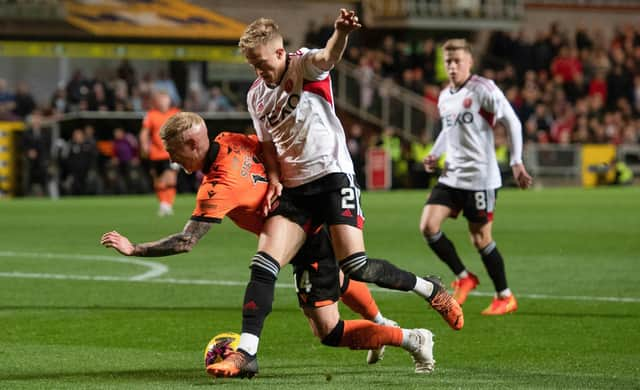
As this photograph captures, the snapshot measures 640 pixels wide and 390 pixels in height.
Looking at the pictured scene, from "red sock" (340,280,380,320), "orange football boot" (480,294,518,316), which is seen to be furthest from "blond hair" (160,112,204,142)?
"orange football boot" (480,294,518,316)

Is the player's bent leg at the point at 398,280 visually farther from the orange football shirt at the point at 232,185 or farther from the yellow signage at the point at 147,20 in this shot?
the yellow signage at the point at 147,20

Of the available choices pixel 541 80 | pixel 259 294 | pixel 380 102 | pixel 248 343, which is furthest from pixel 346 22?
pixel 541 80

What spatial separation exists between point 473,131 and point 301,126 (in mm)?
3932

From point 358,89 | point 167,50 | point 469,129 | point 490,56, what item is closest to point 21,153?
point 167,50

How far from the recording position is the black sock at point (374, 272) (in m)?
7.76

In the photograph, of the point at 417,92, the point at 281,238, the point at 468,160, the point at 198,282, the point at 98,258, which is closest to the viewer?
the point at 281,238

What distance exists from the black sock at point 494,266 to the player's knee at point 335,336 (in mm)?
3590

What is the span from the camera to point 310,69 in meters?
7.70

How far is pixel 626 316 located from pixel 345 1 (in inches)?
1344

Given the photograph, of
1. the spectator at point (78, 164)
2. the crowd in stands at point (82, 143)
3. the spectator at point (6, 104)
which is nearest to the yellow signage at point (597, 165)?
the crowd in stands at point (82, 143)

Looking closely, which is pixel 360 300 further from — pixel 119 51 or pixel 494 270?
pixel 119 51

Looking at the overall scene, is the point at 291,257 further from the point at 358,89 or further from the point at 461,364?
the point at 358,89

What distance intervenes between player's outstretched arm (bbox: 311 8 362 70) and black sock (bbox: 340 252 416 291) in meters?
1.07

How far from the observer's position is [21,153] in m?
31.0
